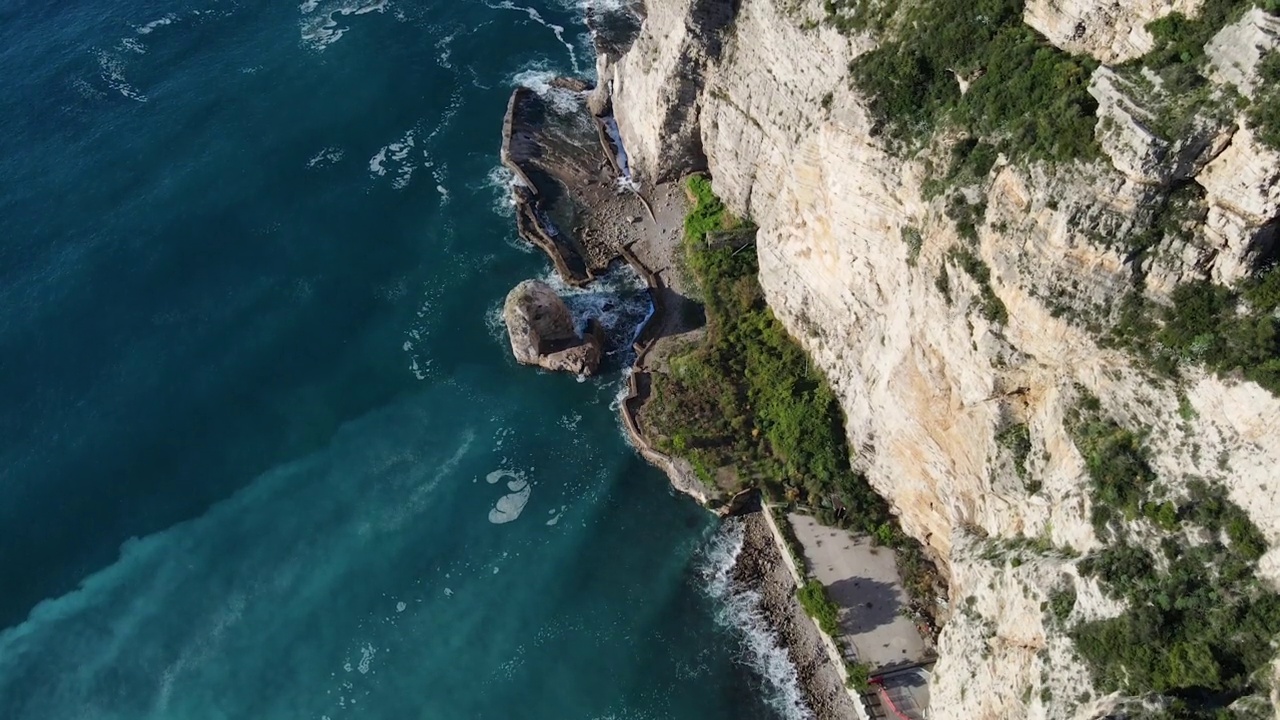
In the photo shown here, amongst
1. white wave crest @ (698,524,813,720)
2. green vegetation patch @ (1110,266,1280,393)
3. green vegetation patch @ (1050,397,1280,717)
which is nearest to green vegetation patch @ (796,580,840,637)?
white wave crest @ (698,524,813,720)

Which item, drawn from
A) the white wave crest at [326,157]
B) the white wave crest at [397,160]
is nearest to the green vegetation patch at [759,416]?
the white wave crest at [397,160]

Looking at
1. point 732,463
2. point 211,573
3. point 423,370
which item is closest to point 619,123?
point 423,370

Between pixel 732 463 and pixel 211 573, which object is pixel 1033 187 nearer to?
pixel 732 463

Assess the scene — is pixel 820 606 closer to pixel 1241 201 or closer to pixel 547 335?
pixel 547 335

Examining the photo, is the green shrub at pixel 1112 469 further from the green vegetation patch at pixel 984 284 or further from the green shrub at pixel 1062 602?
the green vegetation patch at pixel 984 284

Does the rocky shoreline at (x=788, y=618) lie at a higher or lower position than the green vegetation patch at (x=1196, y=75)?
lower

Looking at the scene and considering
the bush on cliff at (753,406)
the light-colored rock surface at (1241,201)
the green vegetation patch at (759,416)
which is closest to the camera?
the light-colored rock surface at (1241,201)

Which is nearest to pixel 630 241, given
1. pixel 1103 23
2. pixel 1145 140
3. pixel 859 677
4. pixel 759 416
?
pixel 759 416
